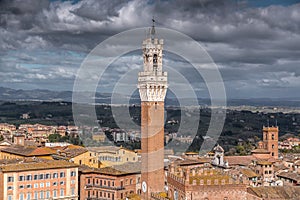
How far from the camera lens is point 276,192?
38562mm

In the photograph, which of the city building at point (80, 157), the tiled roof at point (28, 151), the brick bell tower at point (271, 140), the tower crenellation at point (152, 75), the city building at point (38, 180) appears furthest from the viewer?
the brick bell tower at point (271, 140)

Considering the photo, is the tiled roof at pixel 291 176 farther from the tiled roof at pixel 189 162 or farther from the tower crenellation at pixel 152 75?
the tower crenellation at pixel 152 75

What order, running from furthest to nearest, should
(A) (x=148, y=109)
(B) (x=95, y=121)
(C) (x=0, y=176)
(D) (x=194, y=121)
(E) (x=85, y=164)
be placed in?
(B) (x=95, y=121), (D) (x=194, y=121), (E) (x=85, y=164), (C) (x=0, y=176), (A) (x=148, y=109)

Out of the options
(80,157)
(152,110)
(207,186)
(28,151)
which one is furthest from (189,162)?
(207,186)

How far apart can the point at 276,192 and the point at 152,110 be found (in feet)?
38.1

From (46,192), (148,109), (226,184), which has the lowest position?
(46,192)

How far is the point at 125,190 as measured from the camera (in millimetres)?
51344

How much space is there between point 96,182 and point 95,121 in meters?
104

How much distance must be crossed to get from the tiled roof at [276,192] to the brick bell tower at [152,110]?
7.62m

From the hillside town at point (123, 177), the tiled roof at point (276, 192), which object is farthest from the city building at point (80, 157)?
the tiled roof at point (276, 192)

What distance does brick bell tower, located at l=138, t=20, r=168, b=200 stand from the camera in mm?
40219

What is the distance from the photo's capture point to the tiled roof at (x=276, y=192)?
37406 millimetres

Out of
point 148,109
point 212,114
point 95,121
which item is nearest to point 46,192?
point 148,109

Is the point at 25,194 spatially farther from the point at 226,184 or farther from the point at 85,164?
the point at 226,184
